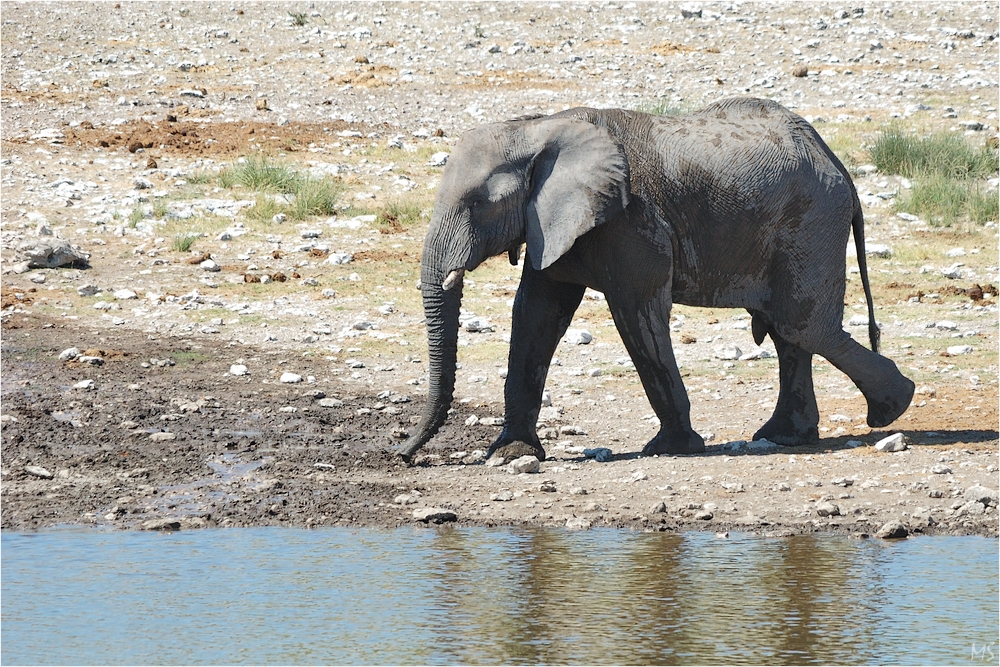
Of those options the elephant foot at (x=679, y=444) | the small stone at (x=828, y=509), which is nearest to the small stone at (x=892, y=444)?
the elephant foot at (x=679, y=444)

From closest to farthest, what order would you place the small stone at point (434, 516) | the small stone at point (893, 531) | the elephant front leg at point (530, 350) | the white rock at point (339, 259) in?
the small stone at point (893, 531) → the small stone at point (434, 516) → the elephant front leg at point (530, 350) → the white rock at point (339, 259)

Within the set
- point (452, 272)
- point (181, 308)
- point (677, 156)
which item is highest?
point (677, 156)

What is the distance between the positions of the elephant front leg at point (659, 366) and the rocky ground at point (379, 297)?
278mm

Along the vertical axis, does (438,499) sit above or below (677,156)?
below

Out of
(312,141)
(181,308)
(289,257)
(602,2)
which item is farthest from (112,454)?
(602,2)

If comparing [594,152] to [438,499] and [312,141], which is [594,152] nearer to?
[438,499]

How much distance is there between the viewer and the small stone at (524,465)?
8789 millimetres

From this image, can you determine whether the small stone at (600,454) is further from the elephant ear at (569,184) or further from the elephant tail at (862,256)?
the elephant tail at (862,256)

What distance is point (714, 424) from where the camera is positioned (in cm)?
1030

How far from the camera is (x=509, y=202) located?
28.5 ft

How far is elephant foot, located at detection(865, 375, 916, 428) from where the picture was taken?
370 inches

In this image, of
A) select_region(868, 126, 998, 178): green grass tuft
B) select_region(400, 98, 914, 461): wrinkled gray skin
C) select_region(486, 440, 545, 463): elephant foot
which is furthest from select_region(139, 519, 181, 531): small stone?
select_region(868, 126, 998, 178): green grass tuft

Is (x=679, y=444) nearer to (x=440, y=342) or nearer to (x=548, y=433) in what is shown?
(x=548, y=433)

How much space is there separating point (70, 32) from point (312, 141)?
34.9 feet
